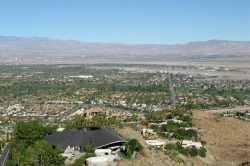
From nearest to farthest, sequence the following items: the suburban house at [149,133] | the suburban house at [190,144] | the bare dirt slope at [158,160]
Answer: the bare dirt slope at [158,160]
the suburban house at [190,144]
the suburban house at [149,133]

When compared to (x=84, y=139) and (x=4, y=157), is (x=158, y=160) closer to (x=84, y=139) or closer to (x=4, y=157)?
(x=84, y=139)

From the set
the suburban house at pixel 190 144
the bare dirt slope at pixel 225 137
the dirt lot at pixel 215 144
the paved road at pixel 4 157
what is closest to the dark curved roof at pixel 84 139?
the dirt lot at pixel 215 144

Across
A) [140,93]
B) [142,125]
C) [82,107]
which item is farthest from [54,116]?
[140,93]

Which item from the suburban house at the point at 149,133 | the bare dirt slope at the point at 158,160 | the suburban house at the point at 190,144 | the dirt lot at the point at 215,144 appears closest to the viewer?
the bare dirt slope at the point at 158,160

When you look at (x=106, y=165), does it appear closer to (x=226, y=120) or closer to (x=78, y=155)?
(x=78, y=155)

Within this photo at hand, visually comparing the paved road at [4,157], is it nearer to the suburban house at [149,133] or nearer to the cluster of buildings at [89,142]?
the cluster of buildings at [89,142]

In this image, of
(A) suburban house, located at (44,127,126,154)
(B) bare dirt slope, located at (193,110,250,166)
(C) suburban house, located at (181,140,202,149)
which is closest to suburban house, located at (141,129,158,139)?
(C) suburban house, located at (181,140,202,149)

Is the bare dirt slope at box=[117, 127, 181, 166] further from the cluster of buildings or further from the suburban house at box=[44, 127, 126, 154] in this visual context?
the suburban house at box=[44, 127, 126, 154]
